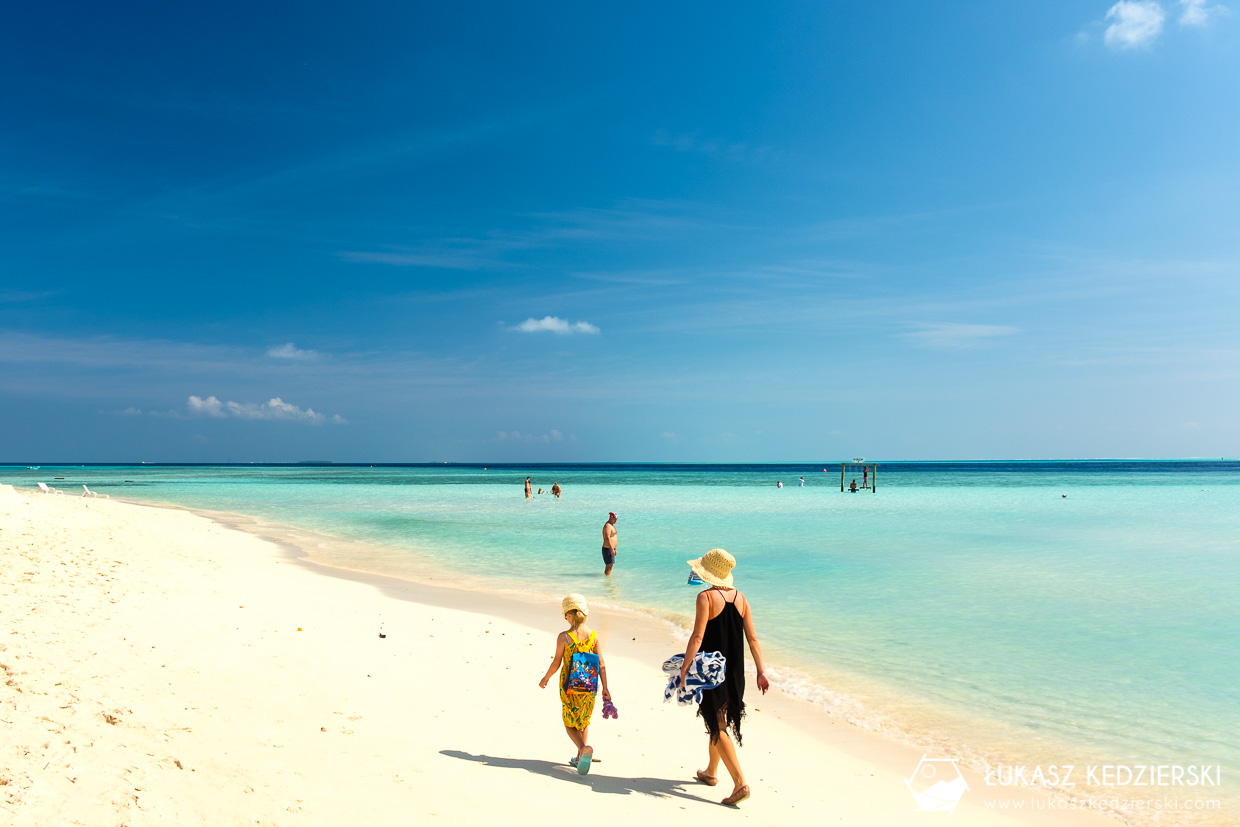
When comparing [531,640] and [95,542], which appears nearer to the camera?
[531,640]

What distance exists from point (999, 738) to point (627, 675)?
4338 mm

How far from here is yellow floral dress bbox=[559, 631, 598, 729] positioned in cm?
574

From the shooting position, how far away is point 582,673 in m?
5.71

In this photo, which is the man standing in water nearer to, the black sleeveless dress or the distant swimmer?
the distant swimmer

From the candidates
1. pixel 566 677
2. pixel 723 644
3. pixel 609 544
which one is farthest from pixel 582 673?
pixel 609 544

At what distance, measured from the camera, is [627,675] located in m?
9.19

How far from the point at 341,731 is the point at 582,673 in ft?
7.48

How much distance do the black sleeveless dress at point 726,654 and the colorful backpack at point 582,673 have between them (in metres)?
0.93

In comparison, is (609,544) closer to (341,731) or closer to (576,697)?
(341,731)

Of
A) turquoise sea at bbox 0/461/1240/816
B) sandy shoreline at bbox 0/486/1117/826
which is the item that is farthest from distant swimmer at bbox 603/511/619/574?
sandy shoreline at bbox 0/486/1117/826

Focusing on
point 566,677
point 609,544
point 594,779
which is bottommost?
point 594,779

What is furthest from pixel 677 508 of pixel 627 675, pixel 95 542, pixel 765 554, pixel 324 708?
pixel 324 708

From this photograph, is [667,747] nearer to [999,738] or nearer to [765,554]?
[999,738]

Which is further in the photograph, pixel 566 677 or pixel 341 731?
pixel 341 731
